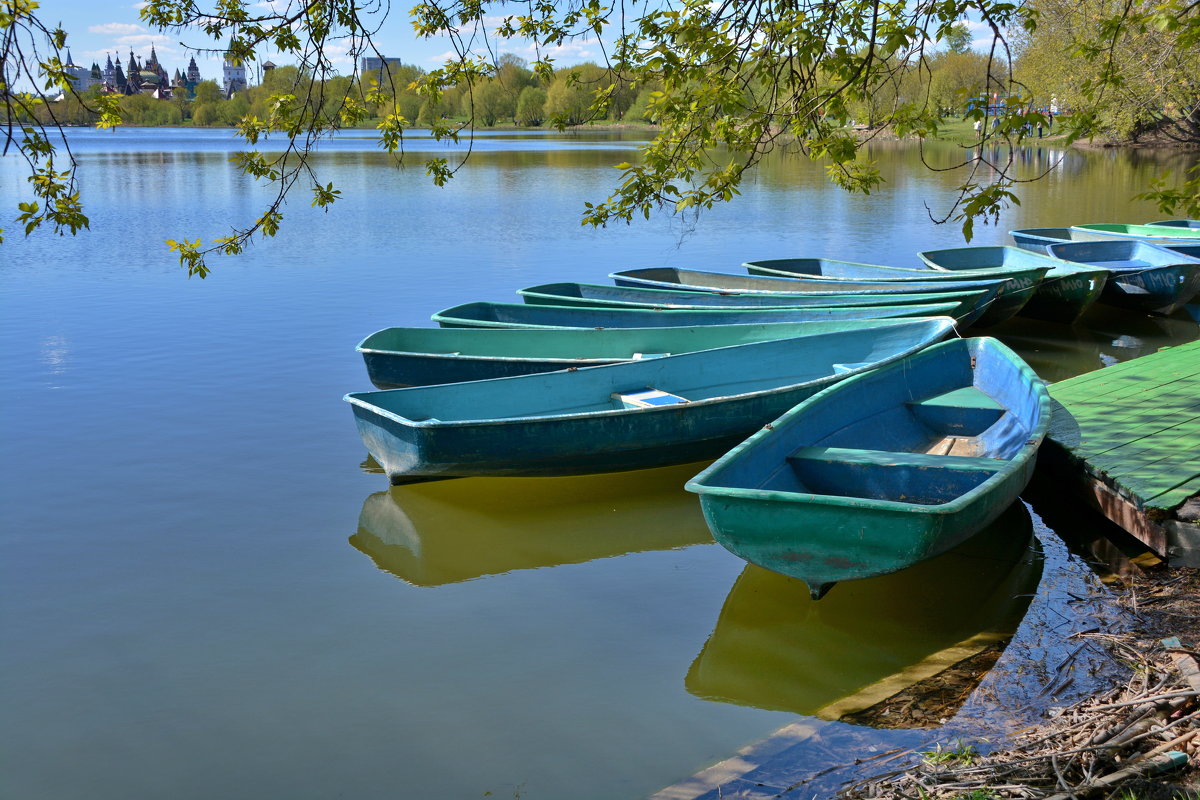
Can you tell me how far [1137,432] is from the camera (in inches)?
307

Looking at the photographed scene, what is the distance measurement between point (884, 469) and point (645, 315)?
570 centimetres

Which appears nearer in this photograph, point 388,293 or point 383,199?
point 388,293

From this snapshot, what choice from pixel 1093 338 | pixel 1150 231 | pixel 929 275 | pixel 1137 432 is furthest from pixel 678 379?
pixel 1150 231

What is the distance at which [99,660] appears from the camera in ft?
20.6

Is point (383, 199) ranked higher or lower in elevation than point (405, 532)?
higher

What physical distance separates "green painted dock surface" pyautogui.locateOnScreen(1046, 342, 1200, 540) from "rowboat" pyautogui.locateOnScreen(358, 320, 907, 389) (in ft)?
7.98

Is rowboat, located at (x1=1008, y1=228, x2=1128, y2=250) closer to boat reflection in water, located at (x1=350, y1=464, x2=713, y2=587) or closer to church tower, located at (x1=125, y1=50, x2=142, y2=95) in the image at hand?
boat reflection in water, located at (x1=350, y1=464, x2=713, y2=587)

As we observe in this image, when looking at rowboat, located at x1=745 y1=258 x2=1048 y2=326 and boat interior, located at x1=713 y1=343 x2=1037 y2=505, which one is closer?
boat interior, located at x1=713 y1=343 x2=1037 y2=505

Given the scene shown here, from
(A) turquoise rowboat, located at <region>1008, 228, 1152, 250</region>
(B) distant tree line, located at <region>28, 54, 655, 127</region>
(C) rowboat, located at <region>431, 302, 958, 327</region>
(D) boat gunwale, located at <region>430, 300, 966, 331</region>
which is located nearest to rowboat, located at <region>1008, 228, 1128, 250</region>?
(A) turquoise rowboat, located at <region>1008, 228, 1152, 250</region>

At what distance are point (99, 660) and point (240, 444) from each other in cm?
446

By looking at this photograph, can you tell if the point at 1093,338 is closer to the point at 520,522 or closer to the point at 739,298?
the point at 739,298

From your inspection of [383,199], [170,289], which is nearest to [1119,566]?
[170,289]

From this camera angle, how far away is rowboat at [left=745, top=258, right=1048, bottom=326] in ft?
44.0

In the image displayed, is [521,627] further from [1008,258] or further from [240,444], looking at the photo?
[1008,258]
